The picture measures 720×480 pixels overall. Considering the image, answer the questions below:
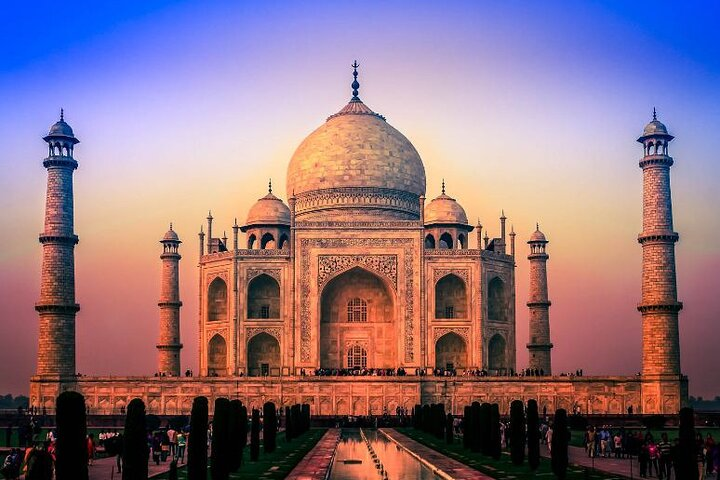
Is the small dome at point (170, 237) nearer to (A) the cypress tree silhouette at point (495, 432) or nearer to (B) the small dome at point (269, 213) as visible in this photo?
(B) the small dome at point (269, 213)

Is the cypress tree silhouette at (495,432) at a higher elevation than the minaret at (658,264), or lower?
lower

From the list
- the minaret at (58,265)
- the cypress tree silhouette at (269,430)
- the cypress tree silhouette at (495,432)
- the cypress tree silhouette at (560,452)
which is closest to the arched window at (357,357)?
the minaret at (58,265)

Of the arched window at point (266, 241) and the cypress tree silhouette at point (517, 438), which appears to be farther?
the arched window at point (266, 241)

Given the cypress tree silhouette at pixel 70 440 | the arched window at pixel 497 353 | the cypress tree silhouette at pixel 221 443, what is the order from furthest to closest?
1. the arched window at pixel 497 353
2. the cypress tree silhouette at pixel 221 443
3. the cypress tree silhouette at pixel 70 440

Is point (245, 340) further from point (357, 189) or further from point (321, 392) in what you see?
point (357, 189)

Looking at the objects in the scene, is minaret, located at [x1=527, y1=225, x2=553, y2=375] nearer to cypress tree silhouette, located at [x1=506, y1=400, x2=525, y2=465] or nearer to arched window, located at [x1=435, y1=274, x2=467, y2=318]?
arched window, located at [x1=435, y1=274, x2=467, y2=318]

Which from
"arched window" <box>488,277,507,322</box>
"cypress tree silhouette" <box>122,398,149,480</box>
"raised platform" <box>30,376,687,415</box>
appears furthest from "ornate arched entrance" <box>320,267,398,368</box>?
"cypress tree silhouette" <box>122,398,149,480</box>

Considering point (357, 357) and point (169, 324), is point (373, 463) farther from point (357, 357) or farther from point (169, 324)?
point (169, 324)
